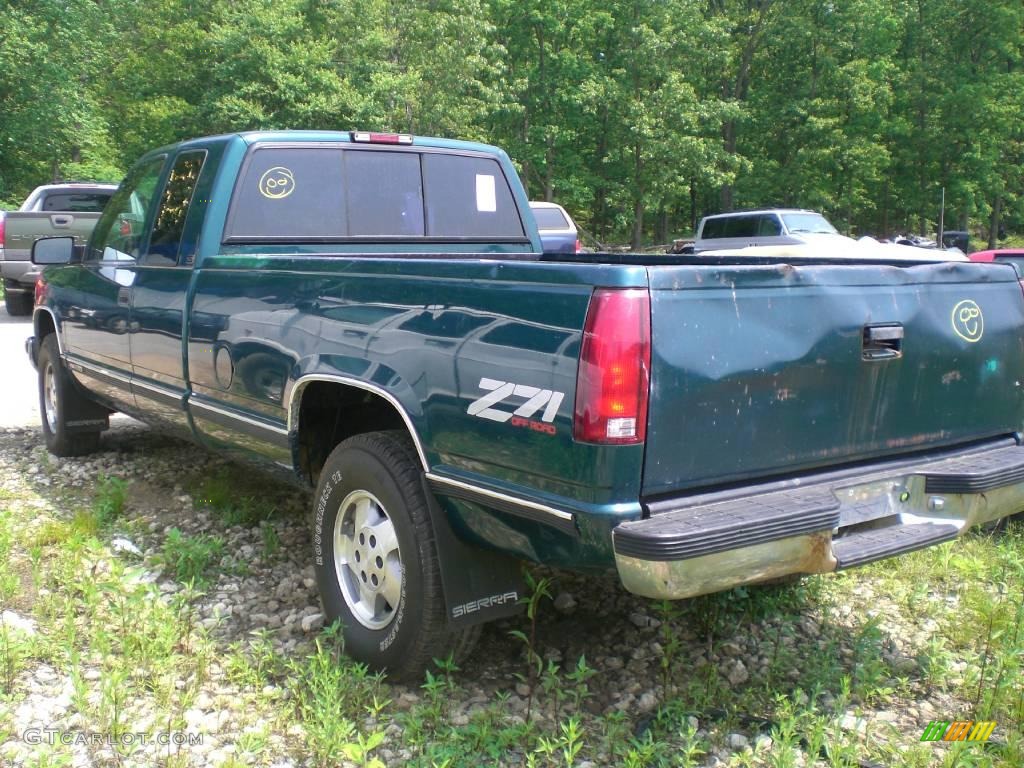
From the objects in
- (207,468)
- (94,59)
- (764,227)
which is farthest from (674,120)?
(207,468)

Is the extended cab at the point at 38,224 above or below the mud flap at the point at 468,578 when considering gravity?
above

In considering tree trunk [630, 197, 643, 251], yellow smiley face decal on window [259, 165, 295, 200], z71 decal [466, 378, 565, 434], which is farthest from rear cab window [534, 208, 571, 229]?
tree trunk [630, 197, 643, 251]

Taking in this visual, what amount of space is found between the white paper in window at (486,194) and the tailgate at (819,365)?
8.30ft

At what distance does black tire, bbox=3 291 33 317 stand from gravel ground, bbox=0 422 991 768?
465 inches

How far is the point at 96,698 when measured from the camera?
3174mm

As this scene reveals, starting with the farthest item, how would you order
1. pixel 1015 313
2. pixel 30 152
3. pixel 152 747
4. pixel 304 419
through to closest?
1. pixel 30 152
2. pixel 304 419
3. pixel 1015 313
4. pixel 152 747

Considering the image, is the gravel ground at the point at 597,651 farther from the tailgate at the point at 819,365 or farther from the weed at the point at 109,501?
the tailgate at the point at 819,365

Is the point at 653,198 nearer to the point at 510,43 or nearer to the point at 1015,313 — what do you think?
the point at 510,43

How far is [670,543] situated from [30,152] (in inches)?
1340

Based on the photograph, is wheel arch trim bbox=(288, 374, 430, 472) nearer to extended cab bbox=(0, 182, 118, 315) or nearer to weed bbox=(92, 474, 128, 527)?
weed bbox=(92, 474, 128, 527)

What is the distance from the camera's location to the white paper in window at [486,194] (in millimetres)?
5137

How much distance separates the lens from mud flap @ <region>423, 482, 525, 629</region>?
3.00m

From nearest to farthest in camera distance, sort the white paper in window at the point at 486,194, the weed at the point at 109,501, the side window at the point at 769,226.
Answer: the weed at the point at 109,501 → the white paper in window at the point at 486,194 → the side window at the point at 769,226

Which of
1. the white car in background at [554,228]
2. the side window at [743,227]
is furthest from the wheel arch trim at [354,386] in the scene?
the side window at [743,227]
